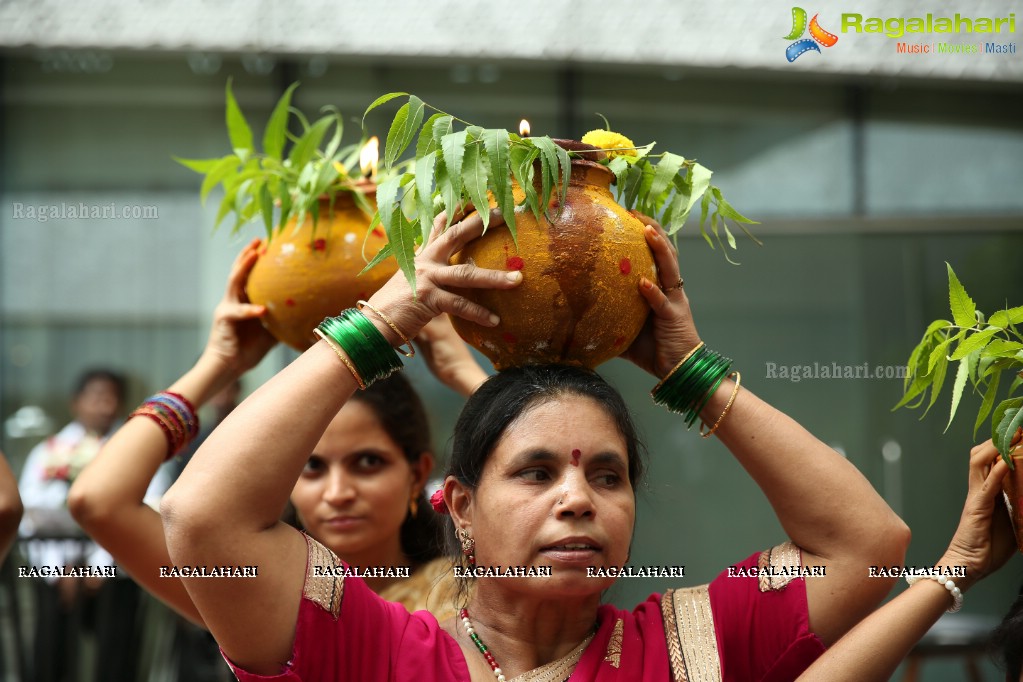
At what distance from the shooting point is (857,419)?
19.5ft

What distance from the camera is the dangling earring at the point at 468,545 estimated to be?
211 cm

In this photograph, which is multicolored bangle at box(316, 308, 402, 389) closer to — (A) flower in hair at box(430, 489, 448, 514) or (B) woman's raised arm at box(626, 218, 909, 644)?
(A) flower in hair at box(430, 489, 448, 514)

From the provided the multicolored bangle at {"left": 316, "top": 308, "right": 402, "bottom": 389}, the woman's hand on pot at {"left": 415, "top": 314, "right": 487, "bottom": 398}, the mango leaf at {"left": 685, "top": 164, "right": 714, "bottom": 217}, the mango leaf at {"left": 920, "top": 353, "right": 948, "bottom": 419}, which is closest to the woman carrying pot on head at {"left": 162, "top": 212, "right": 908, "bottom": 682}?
the multicolored bangle at {"left": 316, "top": 308, "right": 402, "bottom": 389}

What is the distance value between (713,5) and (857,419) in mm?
2321

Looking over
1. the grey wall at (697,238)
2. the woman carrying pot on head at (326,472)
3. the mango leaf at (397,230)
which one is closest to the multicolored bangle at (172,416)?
the woman carrying pot on head at (326,472)

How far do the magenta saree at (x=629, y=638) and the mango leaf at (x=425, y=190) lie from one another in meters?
0.60

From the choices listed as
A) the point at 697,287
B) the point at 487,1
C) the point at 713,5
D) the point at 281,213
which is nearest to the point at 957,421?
the point at 697,287

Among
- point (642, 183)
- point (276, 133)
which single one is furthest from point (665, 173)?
point (276, 133)

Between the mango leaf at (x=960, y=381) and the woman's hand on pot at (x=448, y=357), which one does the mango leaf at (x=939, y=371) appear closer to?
the mango leaf at (x=960, y=381)

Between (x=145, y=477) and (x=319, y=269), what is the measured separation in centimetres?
65

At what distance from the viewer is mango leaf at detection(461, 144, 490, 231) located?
1.84m

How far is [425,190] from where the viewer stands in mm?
1864

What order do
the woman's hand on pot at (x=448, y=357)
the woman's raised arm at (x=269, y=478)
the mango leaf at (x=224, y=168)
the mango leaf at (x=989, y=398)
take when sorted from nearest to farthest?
the woman's raised arm at (x=269, y=478), the mango leaf at (x=989, y=398), the mango leaf at (x=224, y=168), the woman's hand on pot at (x=448, y=357)

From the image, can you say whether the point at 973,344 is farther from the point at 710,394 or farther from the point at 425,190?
the point at 425,190
